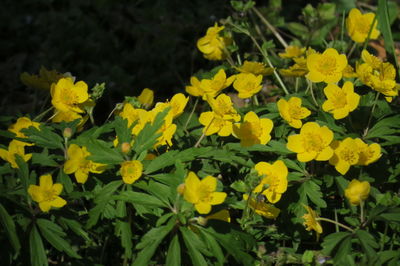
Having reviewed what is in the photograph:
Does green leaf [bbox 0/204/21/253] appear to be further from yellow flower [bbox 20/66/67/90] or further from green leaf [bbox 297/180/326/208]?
green leaf [bbox 297/180/326/208]

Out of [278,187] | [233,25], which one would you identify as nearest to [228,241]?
[278,187]

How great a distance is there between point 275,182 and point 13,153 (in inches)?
44.1

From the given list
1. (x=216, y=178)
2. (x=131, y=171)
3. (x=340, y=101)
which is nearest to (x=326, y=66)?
(x=340, y=101)

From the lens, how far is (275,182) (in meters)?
2.38

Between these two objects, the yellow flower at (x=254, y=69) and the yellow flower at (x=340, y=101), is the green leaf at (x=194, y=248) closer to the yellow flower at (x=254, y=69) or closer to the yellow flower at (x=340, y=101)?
the yellow flower at (x=340, y=101)

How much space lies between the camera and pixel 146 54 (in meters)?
4.49

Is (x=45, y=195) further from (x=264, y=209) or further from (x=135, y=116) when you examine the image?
(x=264, y=209)

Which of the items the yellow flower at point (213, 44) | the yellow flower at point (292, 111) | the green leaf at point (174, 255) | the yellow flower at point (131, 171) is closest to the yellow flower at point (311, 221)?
the yellow flower at point (292, 111)

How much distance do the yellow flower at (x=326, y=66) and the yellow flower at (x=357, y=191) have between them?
0.55 m

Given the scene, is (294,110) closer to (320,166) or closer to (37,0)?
(320,166)

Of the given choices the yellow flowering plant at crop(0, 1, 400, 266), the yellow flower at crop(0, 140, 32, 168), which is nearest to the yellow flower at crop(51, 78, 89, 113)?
the yellow flowering plant at crop(0, 1, 400, 266)

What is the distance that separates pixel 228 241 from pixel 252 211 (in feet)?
1.09

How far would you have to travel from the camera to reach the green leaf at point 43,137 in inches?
94.6

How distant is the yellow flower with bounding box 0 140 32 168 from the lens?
246cm
